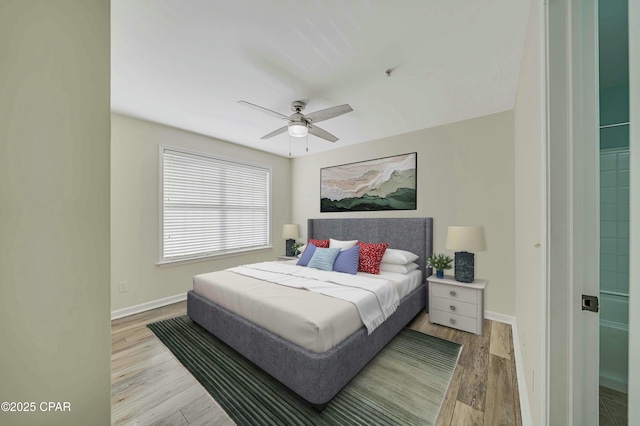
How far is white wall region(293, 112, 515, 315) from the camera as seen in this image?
285cm

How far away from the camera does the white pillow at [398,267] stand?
3070mm

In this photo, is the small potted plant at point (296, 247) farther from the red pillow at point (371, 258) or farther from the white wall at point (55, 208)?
the white wall at point (55, 208)

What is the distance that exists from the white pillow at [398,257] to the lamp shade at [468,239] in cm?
58

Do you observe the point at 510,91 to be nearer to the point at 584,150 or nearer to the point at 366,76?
the point at 366,76

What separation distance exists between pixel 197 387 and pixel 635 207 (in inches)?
99.2

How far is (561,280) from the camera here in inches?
39.1

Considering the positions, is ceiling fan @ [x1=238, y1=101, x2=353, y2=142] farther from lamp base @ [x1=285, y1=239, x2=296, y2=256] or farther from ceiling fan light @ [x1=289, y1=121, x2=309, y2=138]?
lamp base @ [x1=285, y1=239, x2=296, y2=256]

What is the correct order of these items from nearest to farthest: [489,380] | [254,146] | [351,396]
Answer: [351,396], [489,380], [254,146]

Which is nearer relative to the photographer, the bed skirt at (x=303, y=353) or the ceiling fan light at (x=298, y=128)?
the bed skirt at (x=303, y=353)

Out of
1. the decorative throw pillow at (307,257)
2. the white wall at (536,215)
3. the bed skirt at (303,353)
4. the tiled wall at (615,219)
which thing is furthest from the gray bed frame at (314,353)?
the tiled wall at (615,219)

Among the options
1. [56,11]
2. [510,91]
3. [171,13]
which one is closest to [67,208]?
[56,11]

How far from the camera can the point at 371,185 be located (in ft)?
12.9

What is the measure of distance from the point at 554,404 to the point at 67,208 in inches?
74.0

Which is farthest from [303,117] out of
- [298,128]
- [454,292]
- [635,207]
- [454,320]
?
[454,320]
